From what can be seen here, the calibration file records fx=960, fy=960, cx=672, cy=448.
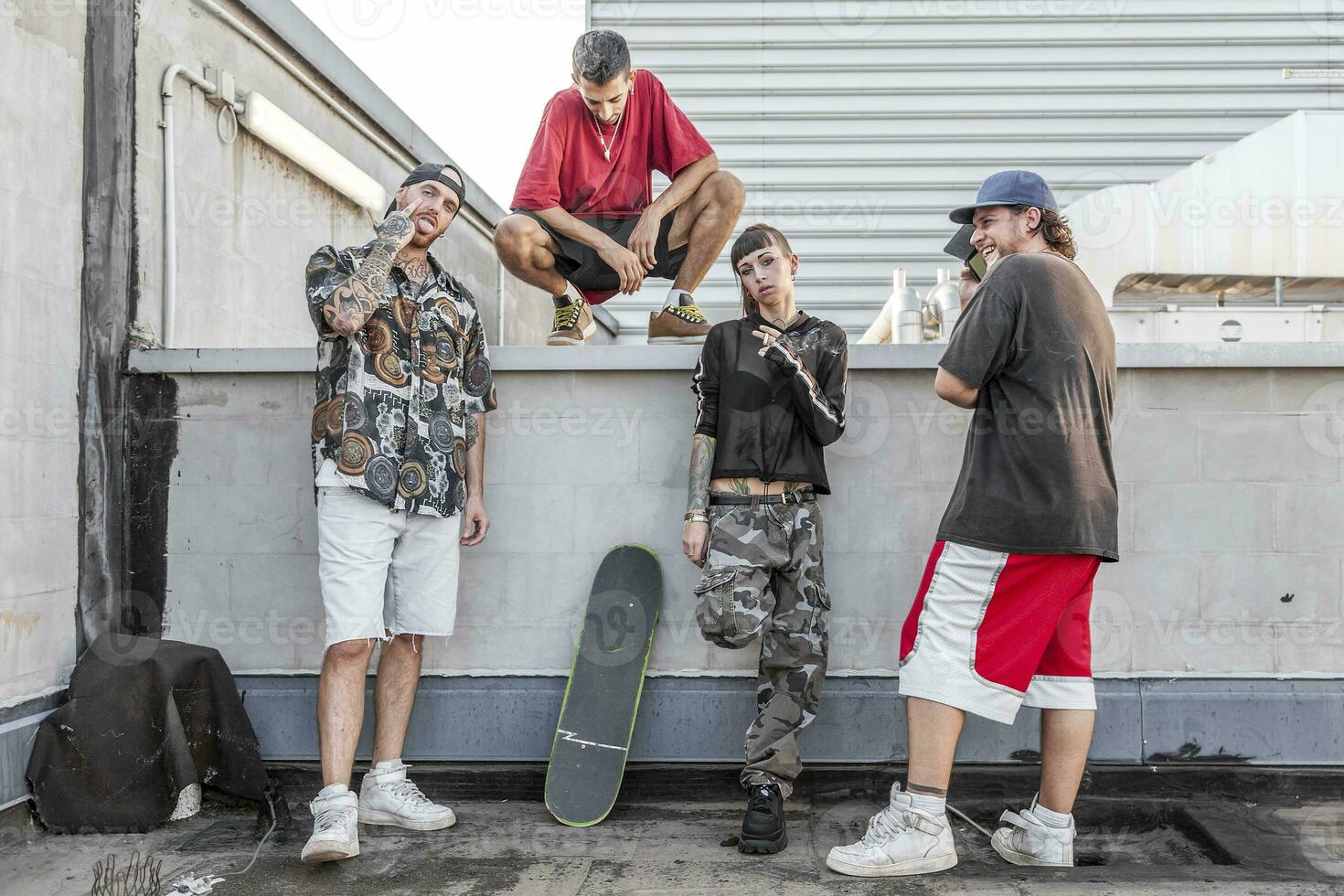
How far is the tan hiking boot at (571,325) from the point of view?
3750mm

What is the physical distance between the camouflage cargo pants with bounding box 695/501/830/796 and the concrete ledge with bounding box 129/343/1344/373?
674mm

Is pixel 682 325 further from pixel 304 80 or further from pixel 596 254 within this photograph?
pixel 304 80

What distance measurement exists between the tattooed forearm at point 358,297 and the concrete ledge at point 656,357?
A: 0.64m

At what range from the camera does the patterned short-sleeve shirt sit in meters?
2.80

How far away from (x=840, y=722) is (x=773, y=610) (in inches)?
26.2

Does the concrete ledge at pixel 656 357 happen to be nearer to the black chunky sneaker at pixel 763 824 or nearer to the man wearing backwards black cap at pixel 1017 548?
the man wearing backwards black cap at pixel 1017 548

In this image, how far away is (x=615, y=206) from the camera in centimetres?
384

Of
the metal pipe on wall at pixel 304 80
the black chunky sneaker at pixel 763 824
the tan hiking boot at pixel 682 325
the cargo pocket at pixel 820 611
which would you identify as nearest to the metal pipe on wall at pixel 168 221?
the metal pipe on wall at pixel 304 80

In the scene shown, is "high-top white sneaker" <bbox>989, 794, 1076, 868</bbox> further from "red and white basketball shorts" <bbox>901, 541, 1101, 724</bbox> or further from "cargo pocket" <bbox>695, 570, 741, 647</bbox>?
"cargo pocket" <bbox>695, 570, 741, 647</bbox>

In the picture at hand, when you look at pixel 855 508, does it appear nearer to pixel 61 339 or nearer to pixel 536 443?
pixel 536 443

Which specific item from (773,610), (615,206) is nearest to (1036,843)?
(773,610)

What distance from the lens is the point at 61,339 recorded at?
3166mm

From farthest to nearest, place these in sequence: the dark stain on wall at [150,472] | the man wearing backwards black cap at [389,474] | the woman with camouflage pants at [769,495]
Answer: the dark stain on wall at [150,472] → the woman with camouflage pants at [769,495] → the man wearing backwards black cap at [389,474]

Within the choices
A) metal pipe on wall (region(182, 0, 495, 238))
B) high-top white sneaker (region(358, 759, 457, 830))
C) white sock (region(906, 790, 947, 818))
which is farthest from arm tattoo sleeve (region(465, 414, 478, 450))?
metal pipe on wall (region(182, 0, 495, 238))
